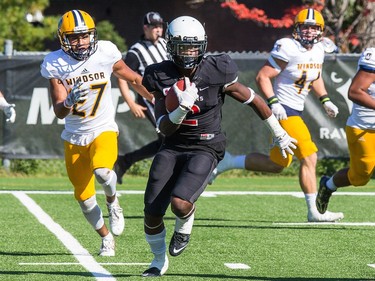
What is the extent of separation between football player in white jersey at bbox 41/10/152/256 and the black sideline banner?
596 centimetres

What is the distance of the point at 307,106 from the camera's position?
13992 millimetres

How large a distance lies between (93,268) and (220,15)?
60.6 ft

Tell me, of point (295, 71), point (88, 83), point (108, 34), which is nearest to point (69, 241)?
point (88, 83)

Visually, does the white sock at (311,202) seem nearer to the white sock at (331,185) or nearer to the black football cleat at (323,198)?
the black football cleat at (323,198)

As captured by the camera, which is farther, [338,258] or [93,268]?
[338,258]

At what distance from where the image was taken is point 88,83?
7719mm

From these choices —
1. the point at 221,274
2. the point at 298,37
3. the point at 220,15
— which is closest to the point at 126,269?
the point at 221,274

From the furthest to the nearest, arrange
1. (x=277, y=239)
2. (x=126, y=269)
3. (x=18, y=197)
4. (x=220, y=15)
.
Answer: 1. (x=220, y=15)
2. (x=18, y=197)
3. (x=277, y=239)
4. (x=126, y=269)

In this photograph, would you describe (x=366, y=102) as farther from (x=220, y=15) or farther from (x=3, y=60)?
(x=220, y=15)

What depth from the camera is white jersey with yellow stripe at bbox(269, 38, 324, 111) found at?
9.91 meters

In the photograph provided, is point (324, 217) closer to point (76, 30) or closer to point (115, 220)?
point (115, 220)

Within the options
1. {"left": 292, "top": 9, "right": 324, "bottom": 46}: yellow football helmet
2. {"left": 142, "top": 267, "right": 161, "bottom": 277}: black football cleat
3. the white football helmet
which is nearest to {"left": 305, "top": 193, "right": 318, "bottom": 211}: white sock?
{"left": 292, "top": 9, "right": 324, "bottom": 46}: yellow football helmet

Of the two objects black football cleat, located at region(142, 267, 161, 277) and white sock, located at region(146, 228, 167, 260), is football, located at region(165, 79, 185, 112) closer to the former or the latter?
white sock, located at region(146, 228, 167, 260)

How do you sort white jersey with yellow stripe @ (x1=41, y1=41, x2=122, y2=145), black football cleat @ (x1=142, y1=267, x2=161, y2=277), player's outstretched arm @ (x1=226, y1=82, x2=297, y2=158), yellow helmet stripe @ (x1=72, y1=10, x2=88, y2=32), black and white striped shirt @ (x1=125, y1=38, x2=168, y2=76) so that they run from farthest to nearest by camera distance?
black and white striped shirt @ (x1=125, y1=38, x2=168, y2=76) < white jersey with yellow stripe @ (x1=41, y1=41, x2=122, y2=145) < yellow helmet stripe @ (x1=72, y1=10, x2=88, y2=32) < player's outstretched arm @ (x1=226, y1=82, x2=297, y2=158) < black football cleat @ (x1=142, y1=267, x2=161, y2=277)
